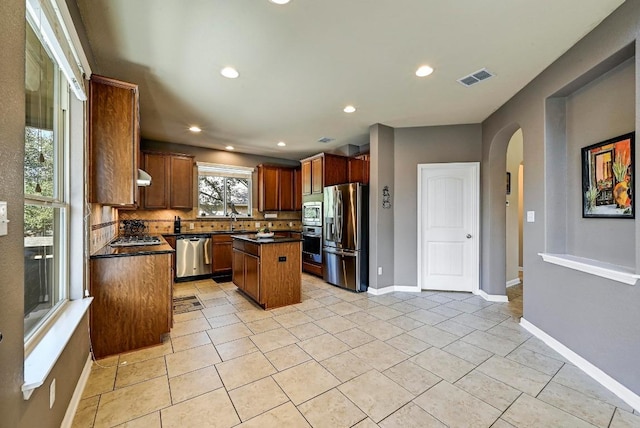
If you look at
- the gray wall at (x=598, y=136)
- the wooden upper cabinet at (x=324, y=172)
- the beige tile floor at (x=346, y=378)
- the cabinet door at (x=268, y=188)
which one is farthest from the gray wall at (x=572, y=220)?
the cabinet door at (x=268, y=188)

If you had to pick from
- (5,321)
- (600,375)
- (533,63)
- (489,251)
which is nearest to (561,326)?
(600,375)

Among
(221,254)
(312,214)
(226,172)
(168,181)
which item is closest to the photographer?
(168,181)

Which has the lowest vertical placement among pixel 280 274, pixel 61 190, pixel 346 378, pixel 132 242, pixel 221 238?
pixel 346 378

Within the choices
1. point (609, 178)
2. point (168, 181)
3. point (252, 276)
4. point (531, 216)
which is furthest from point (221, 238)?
point (609, 178)

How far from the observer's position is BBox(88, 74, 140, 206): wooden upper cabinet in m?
2.30

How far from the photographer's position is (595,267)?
207cm

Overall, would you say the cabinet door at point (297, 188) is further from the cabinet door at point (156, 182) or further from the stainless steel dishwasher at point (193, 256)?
the cabinet door at point (156, 182)

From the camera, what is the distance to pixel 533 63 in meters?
2.57

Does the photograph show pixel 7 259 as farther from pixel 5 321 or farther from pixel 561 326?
pixel 561 326

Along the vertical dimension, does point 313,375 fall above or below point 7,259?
below

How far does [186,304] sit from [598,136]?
4853 millimetres

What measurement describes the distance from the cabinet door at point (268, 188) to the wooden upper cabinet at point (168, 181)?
1458 millimetres

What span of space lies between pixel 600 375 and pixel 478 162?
2.90 meters

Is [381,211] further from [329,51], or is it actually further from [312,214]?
[329,51]
